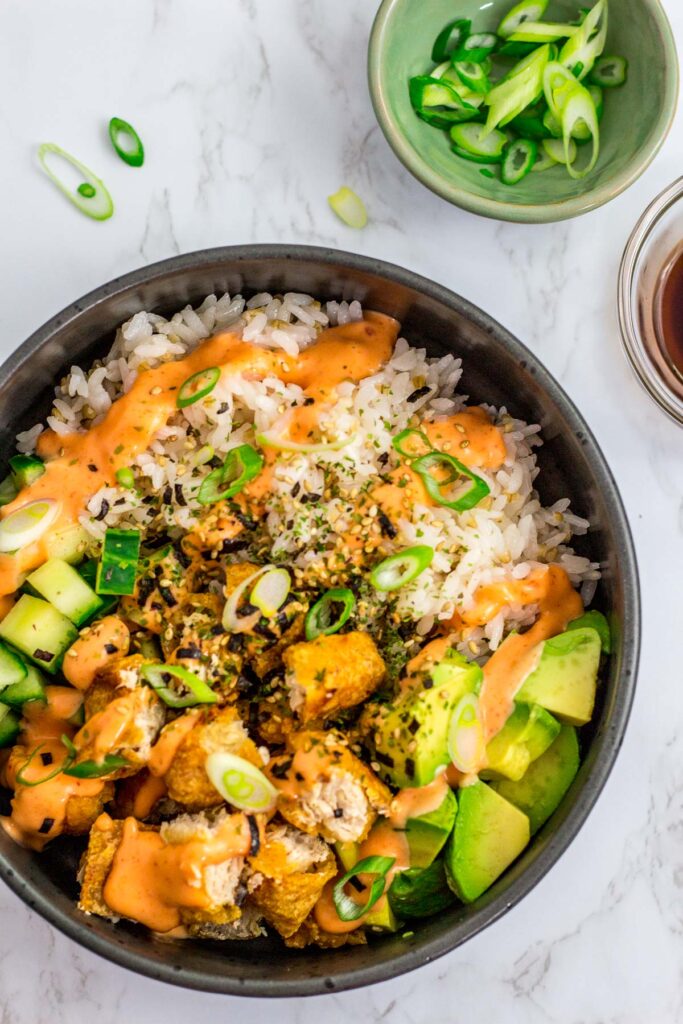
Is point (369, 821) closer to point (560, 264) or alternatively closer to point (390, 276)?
point (390, 276)

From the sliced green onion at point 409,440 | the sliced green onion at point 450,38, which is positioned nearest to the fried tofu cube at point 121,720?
the sliced green onion at point 409,440

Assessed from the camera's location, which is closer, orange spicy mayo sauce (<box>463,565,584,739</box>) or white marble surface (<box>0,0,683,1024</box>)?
orange spicy mayo sauce (<box>463,565,584,739</box>)

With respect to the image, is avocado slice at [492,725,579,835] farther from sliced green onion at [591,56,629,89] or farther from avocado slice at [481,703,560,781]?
sliced green onion at [591,56,629,89]

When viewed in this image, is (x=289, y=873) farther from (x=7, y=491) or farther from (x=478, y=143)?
(x=478, y=143)

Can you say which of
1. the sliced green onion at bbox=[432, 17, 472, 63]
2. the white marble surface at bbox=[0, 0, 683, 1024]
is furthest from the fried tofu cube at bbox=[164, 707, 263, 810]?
the sliced green onion at bbox=[432, 17, 472, 63]

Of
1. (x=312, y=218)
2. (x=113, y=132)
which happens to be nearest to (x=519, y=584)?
(x=312, y=218)

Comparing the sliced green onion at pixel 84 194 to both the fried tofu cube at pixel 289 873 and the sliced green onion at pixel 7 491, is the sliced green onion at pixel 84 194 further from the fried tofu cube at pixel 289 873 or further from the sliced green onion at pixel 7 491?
the fried tofu cube at pixel 289 873

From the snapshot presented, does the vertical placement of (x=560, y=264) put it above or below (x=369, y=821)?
above

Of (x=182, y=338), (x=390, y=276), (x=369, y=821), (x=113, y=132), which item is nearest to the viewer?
(x=369, y=821)
